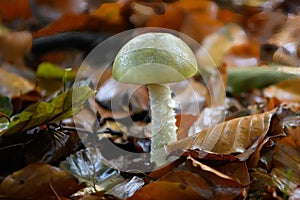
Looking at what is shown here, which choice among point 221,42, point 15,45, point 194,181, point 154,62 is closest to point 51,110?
point 154,62

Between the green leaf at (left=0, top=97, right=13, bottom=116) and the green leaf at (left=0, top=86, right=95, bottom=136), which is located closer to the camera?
the green leaf at (left=0, top=86, right=95, bottom=136)

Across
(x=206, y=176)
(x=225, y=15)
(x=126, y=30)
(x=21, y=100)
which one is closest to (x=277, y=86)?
(x=225, y=15)

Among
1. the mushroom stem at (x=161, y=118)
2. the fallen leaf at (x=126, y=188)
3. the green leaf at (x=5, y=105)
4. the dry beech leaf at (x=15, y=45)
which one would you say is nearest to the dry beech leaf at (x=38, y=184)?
the fallen leaf at (x=126, y=188)

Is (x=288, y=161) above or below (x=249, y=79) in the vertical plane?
above

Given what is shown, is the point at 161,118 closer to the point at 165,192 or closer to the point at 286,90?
the point at 165,192

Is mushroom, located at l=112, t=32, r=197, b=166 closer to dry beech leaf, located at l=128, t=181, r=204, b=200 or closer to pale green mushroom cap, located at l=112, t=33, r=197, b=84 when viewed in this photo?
pale green mushroom cap, located at l=112, t=33, r=197, b=84

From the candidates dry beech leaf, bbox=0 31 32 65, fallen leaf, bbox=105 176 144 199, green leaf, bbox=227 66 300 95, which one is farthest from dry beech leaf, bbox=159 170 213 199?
dry beech leaf, bbox=0 31 32 65

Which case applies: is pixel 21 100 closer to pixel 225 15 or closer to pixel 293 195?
pixel 293 195
